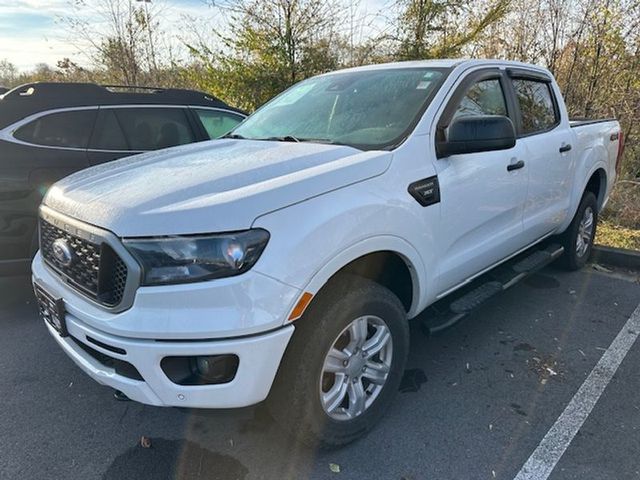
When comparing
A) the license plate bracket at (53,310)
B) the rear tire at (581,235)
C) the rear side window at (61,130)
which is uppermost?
the rear side window at (61,130)

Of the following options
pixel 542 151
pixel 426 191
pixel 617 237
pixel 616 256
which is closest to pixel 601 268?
pixel 616 256

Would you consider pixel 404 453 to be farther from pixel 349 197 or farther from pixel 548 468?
pixel 349 197

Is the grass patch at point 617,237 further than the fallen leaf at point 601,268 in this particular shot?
Yes

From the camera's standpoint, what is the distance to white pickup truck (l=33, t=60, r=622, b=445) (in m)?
1.81

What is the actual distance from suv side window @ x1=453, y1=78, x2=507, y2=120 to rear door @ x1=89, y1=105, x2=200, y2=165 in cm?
298

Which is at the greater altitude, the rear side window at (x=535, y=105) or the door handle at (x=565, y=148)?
the rear side window at (x=535, y=105)

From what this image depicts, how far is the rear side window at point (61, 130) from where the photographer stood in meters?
3.90

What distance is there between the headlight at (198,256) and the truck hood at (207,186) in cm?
4

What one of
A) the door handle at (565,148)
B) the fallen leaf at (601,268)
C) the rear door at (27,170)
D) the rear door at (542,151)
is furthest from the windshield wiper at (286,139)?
the fallen leaf at (601,268)

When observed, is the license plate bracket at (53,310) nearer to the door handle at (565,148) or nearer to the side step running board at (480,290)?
the side step running board at (480,290)

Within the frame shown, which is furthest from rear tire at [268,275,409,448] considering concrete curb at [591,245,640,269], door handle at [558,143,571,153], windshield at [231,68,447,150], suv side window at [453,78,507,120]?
concrete curb at [591,245,640,269]

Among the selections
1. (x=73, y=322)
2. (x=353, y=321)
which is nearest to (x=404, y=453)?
(x=353, y=321)

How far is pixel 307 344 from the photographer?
2.03 m

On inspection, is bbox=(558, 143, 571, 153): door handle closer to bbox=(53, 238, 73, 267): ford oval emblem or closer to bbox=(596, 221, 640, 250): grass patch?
bbox=(596, 221, 640, 250): grass patch
